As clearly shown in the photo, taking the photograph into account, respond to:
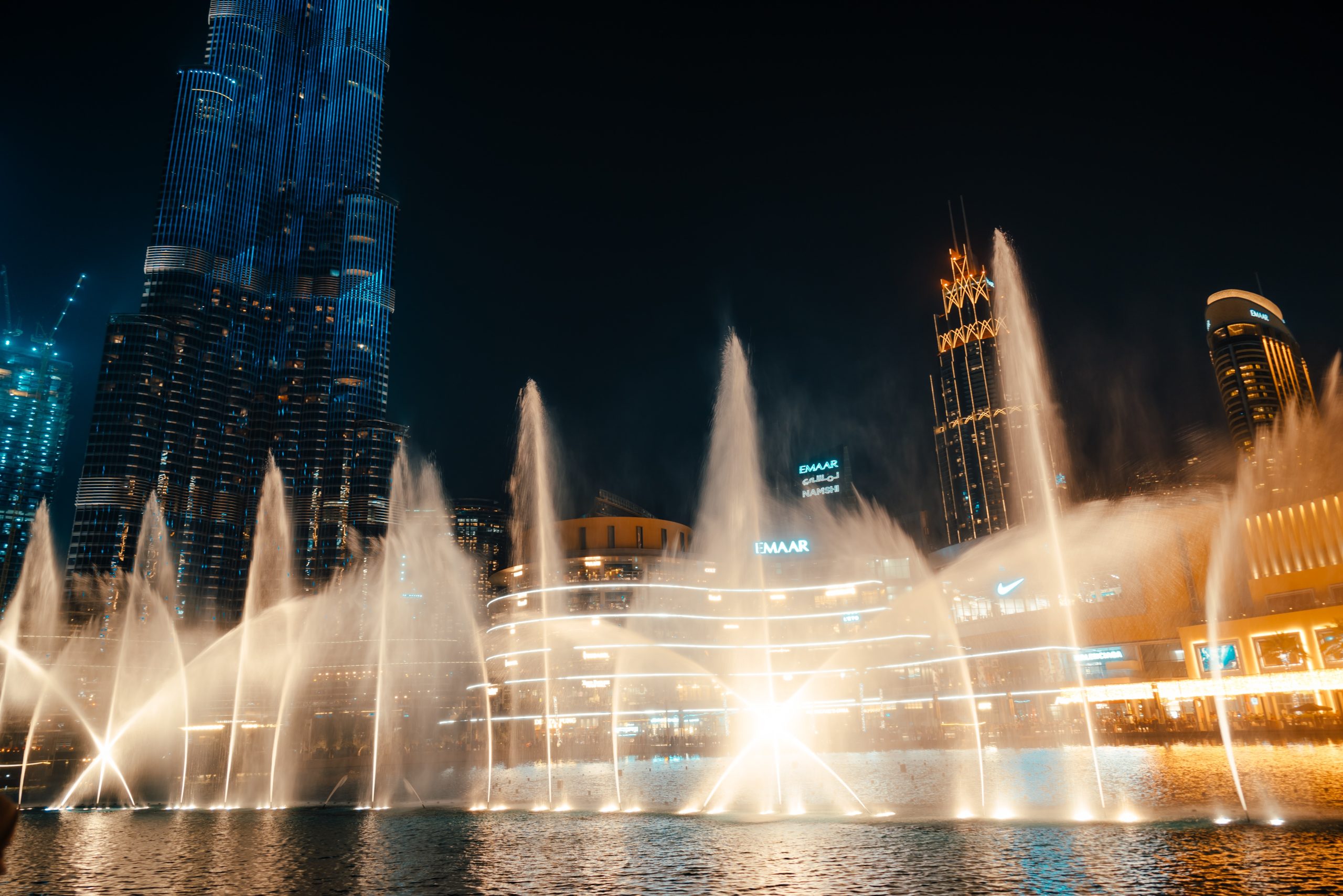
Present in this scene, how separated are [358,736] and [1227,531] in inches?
4129

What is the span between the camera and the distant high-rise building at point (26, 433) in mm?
152375

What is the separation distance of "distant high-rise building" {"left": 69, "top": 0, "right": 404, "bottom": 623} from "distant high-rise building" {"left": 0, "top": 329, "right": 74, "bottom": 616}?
23.3 m

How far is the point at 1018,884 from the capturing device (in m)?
14.6

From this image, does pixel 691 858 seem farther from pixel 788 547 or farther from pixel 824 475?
pixel 824 475

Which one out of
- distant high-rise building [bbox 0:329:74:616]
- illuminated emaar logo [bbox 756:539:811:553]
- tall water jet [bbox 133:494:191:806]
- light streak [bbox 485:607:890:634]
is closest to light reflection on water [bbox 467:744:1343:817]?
light streak [bbox 485:607:890:634]

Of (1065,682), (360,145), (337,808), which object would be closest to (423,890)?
(337,808)

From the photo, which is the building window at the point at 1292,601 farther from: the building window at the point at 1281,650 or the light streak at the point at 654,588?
the light streak at the point at 654,588

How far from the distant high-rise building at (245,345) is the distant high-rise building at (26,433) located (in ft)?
76.4

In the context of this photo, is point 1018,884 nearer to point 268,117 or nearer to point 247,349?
point 247,349

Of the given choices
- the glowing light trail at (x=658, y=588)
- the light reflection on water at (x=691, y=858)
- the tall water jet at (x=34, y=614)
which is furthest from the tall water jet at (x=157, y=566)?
the light reflection on water at (x=691, y=858)

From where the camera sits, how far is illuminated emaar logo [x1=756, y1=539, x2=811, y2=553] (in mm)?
125938

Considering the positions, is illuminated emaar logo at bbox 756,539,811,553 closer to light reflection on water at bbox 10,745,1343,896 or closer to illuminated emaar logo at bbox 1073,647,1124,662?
illuminated emaar logo at bbox 1073,647,1124,662

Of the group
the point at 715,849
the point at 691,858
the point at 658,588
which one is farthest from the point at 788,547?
the point at 691,858

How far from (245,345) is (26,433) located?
141ft
